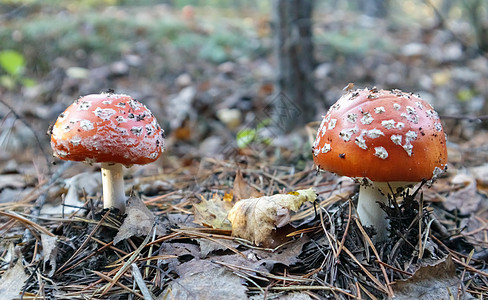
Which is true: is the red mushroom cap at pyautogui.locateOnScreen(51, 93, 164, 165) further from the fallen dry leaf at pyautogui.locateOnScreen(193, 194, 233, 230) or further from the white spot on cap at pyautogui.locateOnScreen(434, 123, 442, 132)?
the white spot on cap at pyautogui.locateOnScreen(434, 123, 442, 132)

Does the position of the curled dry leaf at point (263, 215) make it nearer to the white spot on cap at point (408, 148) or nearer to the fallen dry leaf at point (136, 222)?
the fallen dry leaf at point (136, 222)

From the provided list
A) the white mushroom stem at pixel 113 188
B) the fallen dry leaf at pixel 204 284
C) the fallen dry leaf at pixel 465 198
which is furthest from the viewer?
the fallen dry leaf at pixel 465 198

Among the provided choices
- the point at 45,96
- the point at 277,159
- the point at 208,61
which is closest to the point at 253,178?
the point at 277,159

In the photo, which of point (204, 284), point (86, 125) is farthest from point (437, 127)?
point (86, 125)

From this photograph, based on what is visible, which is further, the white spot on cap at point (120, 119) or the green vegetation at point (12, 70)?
the green vegetation at point (12, 70)

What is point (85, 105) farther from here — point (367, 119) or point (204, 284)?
point (367, 119)

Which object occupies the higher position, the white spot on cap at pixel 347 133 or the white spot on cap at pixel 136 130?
the white spot on cap at pixel 136 130

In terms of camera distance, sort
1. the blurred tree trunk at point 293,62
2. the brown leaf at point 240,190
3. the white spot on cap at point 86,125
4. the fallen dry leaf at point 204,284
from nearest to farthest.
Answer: the fallen dry leaf at point 204,284
the white spot on cap at point 86,125
the brown leaf at point 240,190
the blurred tree trunk at point 293,62

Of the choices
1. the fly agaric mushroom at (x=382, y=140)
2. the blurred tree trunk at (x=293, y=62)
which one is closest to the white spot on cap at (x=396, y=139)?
the fly agaric mushroom at (x=382, y=140)
